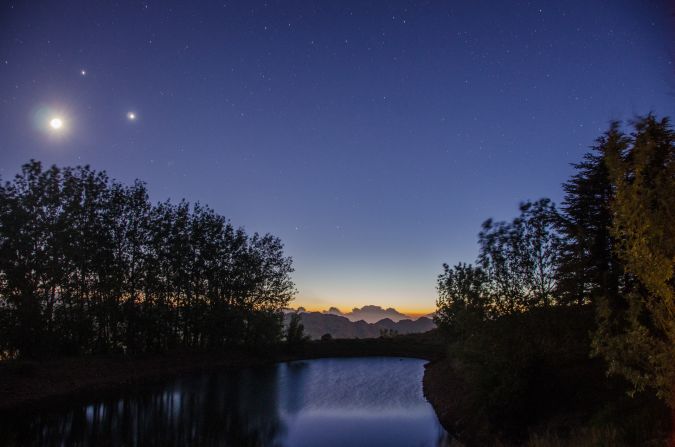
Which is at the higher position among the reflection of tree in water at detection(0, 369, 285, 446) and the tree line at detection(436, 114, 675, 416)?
the tree line at detection(436, 114, 675, 416)

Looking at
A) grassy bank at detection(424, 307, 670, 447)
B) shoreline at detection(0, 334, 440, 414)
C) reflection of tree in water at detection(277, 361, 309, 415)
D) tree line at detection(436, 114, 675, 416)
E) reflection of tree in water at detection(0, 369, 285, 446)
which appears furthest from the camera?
reflection of tree in water at detection(277, 361, 309, 415)

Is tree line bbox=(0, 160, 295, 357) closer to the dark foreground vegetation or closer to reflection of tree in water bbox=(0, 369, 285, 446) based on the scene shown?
the dark foreground vegetation

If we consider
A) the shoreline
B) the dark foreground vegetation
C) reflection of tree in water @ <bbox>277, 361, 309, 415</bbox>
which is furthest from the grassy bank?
the shoreline

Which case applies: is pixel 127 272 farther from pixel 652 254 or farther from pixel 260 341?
pixel 652 254

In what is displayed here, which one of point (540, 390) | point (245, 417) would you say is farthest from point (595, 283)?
point (245, 417)

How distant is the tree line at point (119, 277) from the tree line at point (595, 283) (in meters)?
37.0

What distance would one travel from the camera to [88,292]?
4538cm

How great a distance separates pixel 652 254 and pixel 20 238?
46416 millimetres

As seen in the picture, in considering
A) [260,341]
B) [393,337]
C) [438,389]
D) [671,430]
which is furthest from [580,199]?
[393,337]

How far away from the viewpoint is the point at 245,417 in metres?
27.8

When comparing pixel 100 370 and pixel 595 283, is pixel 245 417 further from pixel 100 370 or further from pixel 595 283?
pixel 595 283

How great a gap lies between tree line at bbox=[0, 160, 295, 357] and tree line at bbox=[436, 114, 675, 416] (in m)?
37.0

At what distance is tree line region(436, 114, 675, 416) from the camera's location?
951 cm

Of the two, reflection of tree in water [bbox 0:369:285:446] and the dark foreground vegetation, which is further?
reflection of tree in water [bbox 0:369:285:446]
